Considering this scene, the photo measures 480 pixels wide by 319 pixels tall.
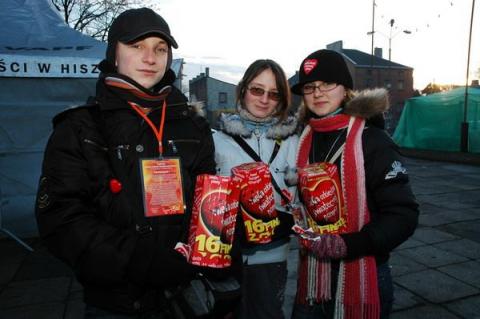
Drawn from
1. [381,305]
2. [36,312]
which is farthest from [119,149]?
[36,312]

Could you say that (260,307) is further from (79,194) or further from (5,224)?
(5,224)

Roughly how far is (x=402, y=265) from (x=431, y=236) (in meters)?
1.43

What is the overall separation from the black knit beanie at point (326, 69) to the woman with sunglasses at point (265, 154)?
1.03ft

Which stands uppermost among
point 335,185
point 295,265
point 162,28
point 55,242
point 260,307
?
point 162,28

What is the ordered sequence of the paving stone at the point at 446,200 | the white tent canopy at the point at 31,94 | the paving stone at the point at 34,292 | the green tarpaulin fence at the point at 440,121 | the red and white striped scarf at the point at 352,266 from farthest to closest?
the green tarpaulin fence at the point at 440,121 < the paving stone at the point at 446,200 < the white tent canopy at the point at 31,94 < the paving stone at the point at 34,292 < the red and white striped scarf at the point at 352,266

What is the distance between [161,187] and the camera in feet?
5.19

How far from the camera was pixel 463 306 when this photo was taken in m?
3.52

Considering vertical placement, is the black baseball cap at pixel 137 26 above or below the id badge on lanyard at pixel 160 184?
above

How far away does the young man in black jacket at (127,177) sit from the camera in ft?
4.59

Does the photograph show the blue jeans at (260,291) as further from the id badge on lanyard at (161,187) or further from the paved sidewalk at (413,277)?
the paved sidewalk at (413,277)

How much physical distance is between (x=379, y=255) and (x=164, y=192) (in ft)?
3.87

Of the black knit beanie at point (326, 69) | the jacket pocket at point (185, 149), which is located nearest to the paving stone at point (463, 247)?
the black knit beanie at point (326, 69)

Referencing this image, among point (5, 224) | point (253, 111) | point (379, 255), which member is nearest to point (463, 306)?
point (379, 255)

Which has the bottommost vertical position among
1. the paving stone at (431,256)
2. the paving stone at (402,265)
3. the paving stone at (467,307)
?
the paving stone at (402,265)
